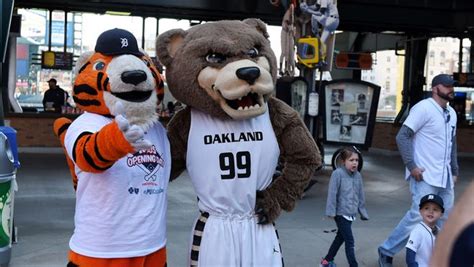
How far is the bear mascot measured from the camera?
312 cm

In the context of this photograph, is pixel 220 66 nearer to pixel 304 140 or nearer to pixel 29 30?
pixel 304 140

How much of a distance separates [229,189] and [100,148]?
0.81 metres

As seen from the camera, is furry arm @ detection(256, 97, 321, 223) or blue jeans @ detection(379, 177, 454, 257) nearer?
furry arm @ detection(256, 97, 321, 223)

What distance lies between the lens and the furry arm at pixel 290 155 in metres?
3.39

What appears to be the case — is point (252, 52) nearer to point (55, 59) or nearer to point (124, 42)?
point (124, 42)

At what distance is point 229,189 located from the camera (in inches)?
125

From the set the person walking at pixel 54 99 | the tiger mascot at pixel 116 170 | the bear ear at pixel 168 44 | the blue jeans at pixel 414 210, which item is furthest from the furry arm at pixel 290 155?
the person walking at pixel 54 99

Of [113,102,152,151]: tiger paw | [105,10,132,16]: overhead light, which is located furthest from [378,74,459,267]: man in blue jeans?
[105,10,132,16]: overhead light

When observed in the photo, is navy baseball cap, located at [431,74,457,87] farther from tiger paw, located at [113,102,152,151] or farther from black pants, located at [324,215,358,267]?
tiger paw, located at [113,102,152,151]

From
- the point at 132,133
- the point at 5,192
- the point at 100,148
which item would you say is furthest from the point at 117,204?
the point at 5,192

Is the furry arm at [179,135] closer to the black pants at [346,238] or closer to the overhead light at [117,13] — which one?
the black pants at [346,238]

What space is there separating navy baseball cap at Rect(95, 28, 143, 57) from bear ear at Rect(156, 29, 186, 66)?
0.80ft

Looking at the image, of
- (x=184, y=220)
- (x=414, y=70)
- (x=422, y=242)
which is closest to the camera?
(x=422, y=242)

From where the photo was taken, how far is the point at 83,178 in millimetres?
2949
